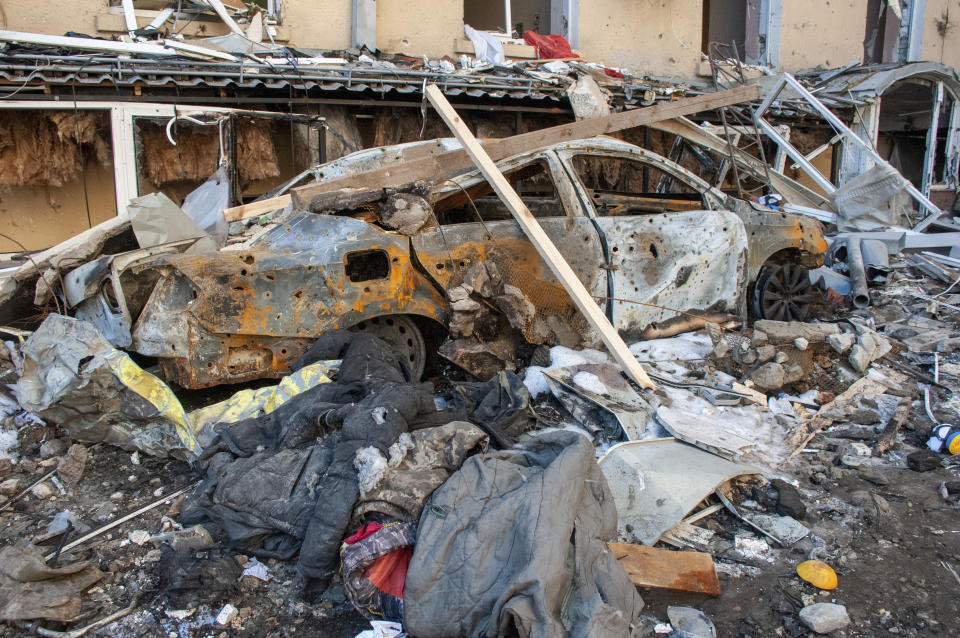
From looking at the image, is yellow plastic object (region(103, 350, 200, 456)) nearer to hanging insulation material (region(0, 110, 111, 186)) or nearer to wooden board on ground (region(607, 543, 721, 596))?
wooden board on ground (region(607, 543, 721, 596))

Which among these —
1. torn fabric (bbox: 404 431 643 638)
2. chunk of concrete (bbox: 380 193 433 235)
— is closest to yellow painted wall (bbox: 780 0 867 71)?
chunk of concrete (bbox: 380 193 433 235)

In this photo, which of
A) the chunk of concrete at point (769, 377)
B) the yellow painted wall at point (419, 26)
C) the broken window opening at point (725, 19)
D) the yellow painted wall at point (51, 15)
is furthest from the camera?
the broken window opening at point (725, 19)

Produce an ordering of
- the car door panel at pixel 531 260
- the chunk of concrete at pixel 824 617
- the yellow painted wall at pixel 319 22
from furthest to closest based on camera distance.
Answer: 1. the yellow painted wall at pixel 319 22
2. the car door panel at pixel 531 260
3. the chunk of concrete at pixel 824 617

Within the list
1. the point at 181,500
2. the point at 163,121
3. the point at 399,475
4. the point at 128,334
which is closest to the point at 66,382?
the point at 128,334

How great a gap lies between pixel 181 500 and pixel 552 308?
2.68m

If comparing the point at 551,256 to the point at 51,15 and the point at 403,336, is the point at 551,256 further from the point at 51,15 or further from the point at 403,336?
the point at 51,15

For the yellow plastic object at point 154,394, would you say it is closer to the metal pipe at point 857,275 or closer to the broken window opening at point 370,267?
the broken window opening at point 370,267

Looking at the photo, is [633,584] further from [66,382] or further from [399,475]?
[66,382]

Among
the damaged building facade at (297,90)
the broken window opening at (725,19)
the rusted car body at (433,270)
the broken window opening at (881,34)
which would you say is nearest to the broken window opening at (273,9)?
the damaged building facade at (297,90)

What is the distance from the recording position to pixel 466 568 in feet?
8.21

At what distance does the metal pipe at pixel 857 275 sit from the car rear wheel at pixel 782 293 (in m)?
1.44

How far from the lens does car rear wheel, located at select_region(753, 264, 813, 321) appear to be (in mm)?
6078

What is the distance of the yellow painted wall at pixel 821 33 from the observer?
1421 centimetres

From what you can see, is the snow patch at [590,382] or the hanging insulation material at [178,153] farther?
the hanging insulation material at [178,153]
